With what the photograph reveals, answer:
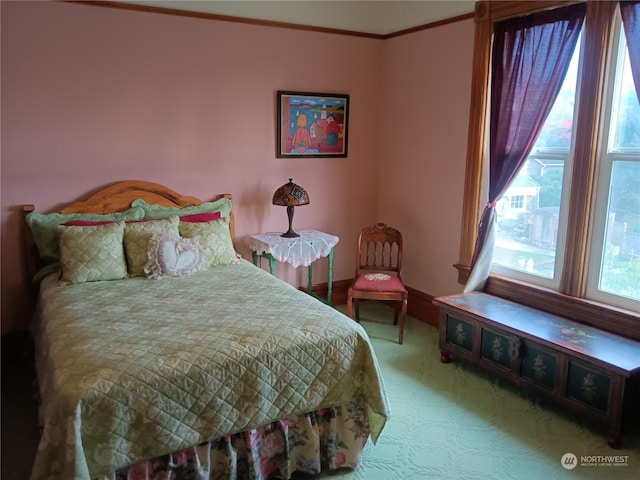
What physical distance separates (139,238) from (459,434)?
219 cm

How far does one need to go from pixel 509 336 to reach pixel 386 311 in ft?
5.16

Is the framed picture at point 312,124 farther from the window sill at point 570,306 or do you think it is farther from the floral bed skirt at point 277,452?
the floral bed skirt at point 277,452

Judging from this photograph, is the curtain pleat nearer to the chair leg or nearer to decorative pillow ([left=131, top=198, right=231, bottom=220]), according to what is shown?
the chair leg

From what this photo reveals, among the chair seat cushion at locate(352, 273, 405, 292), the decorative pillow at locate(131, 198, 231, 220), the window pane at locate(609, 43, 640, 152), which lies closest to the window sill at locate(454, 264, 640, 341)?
the chair seat cushion at locate(352, 273, 405, 292)

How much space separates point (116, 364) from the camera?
6.52ft

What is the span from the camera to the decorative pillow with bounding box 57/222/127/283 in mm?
3047

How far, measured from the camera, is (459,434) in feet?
8.84

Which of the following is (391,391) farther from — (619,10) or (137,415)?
(619,10)

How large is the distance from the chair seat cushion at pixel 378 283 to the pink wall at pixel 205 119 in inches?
18.4

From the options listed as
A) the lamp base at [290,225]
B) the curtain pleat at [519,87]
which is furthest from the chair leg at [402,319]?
the lamp base at [290,225]

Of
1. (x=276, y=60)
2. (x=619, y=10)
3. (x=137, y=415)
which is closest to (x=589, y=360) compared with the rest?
(x=619, y=10)
